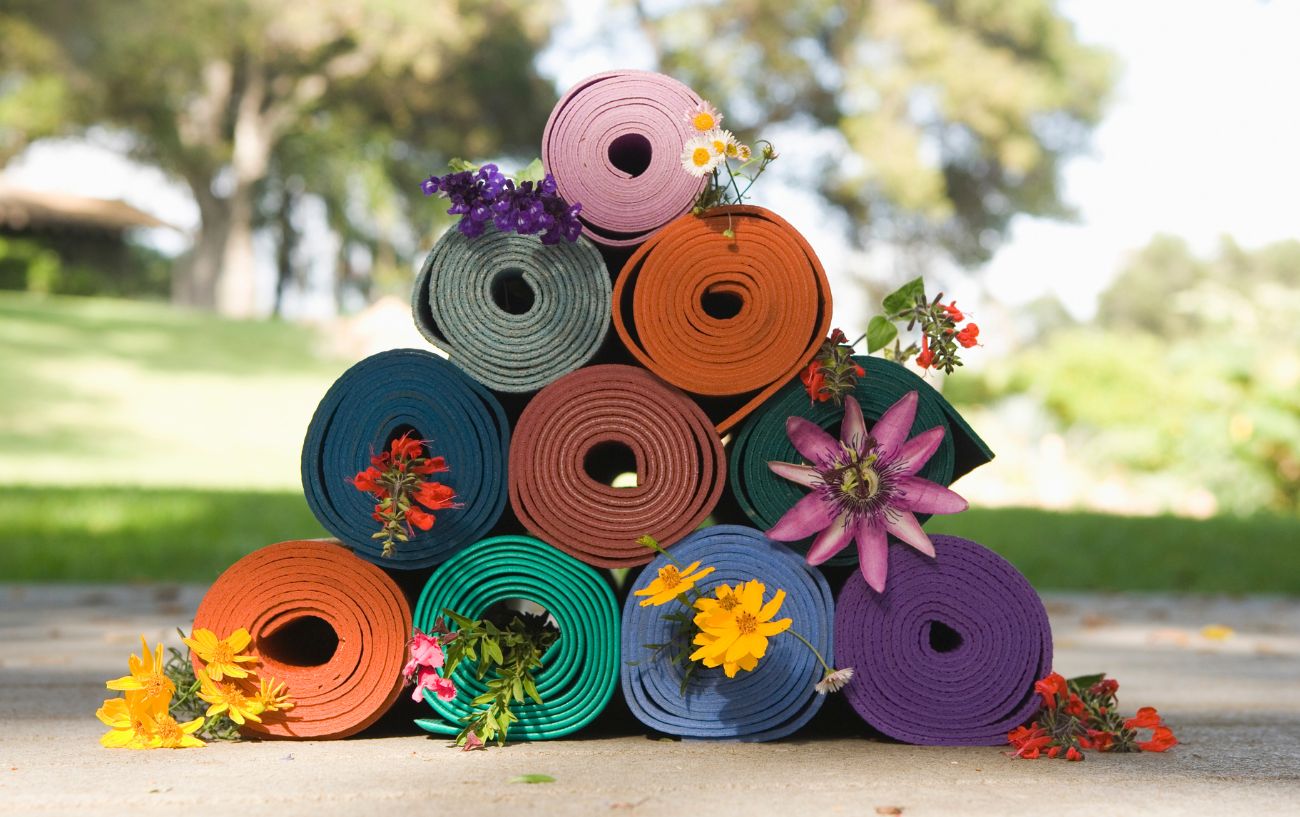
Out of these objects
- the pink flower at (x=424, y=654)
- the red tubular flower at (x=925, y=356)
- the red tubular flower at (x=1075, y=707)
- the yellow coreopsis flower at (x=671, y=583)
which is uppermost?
the red tubular flower at (x=925, y=356)

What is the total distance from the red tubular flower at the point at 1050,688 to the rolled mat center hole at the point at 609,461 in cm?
87

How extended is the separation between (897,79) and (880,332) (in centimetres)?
1992

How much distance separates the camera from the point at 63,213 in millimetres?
25688

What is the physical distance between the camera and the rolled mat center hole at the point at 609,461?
2519 mm

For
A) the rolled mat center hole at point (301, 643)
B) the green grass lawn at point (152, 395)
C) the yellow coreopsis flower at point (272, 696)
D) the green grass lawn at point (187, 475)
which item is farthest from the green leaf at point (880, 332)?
the green grass lawn at point (152, 395)

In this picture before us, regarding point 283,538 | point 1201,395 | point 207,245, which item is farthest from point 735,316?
point 207,245

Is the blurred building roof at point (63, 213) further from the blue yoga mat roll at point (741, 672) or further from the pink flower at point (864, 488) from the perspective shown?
the pink flower at point (864, 488)

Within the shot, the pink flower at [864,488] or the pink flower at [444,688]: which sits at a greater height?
the pink flower at [864,488]

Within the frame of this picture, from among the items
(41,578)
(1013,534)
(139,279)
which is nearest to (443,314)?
(41,578)

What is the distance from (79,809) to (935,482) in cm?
164

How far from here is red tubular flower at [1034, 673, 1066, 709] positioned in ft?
7.73

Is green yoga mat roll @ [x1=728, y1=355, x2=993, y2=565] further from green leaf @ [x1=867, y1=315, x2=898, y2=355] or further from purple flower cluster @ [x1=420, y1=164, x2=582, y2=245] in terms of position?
purple flower cluster @ [x1=420, y1=164, x2=582, y2=245]

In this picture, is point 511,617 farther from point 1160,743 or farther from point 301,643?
point 1160,743

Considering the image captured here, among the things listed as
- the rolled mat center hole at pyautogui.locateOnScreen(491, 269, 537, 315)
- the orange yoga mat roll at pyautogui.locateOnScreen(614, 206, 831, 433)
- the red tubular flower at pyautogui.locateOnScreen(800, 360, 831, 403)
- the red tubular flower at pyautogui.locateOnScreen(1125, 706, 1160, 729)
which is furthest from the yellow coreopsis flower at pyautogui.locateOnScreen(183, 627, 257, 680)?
the red tubular flower at pyautogui.locateOnScreen(1125, 706, 1160, 729)
